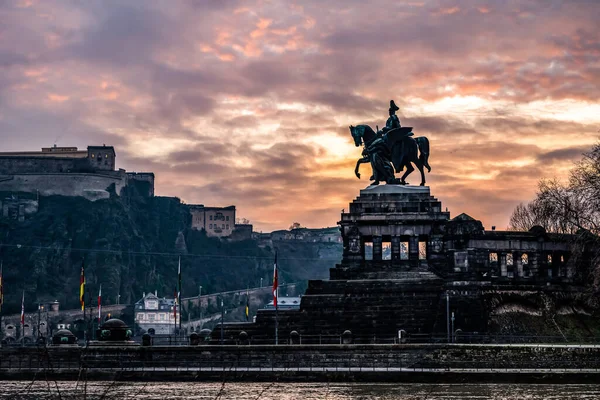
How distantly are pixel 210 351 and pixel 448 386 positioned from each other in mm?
13684

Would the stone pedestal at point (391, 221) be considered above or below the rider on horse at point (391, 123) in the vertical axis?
below

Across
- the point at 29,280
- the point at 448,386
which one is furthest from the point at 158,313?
the point at 448,386

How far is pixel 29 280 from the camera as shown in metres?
197

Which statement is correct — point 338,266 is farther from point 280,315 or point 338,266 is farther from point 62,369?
point 62,369

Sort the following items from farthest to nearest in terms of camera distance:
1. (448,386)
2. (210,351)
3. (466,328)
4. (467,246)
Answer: (467,246), (466,328), (210,351), (448,386)

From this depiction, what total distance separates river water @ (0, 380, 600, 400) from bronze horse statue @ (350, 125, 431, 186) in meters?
30.1

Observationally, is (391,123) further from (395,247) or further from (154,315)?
(154,315)

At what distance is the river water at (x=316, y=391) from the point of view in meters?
48.1

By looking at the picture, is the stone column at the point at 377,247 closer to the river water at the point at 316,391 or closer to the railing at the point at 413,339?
the railing at the point at 413,339

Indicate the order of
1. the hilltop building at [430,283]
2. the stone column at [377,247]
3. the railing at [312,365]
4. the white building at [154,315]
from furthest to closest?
1. the white building at [154,315]
2. the stone column at [377,247]
3. the hilltop building at [430,283]
4. the railing at [312,365]

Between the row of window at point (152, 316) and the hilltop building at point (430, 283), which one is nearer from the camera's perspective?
the hilltop building at point (430, 283)

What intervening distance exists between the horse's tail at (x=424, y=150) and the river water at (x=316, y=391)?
30.6m

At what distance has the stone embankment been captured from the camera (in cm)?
5603

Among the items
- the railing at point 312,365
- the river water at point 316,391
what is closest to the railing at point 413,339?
the railing at point 312,365
